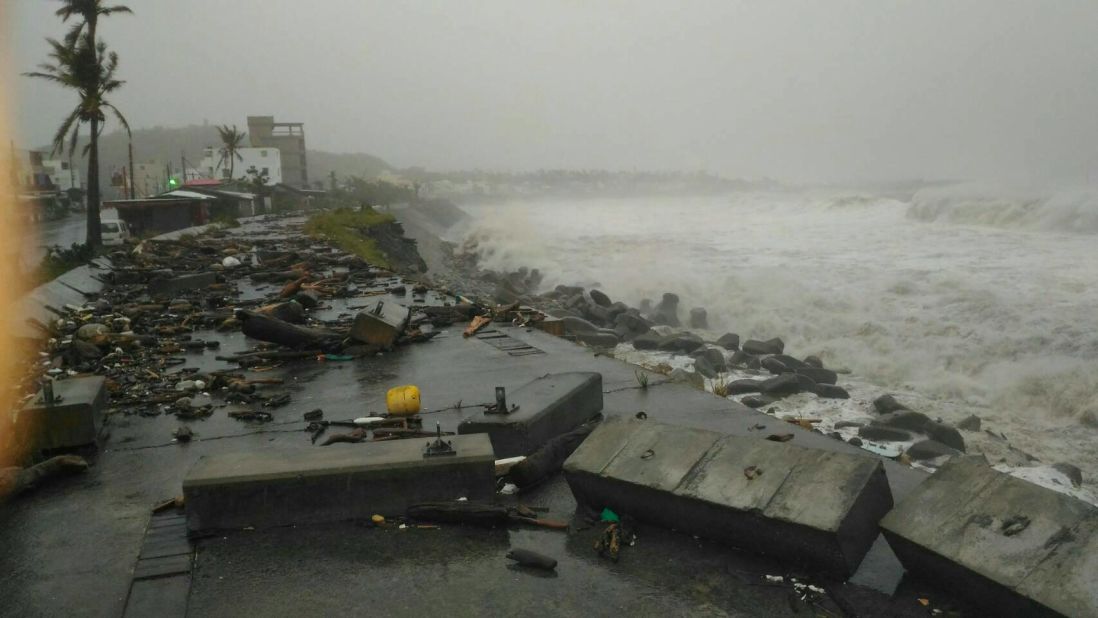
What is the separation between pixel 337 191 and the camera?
251 ft

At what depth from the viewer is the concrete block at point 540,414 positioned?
5.62 meters

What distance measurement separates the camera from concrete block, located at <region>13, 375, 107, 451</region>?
19.7 feet

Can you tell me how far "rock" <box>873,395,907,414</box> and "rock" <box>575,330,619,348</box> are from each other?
5.69m

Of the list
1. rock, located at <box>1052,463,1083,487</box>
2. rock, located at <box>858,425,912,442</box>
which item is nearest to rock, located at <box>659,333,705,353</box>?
rock, located at <box>858,425,912,442</box>

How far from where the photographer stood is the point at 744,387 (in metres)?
12.5

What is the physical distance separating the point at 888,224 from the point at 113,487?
129 feet

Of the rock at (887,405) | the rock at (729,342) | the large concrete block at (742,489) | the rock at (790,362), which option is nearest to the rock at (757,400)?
the rock at (887,405)

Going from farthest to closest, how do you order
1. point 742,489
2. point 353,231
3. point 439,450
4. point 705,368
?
point 353,231 → point 705,368 → point 439,450 → point 742,489

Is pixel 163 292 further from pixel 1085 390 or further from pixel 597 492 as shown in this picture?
pixel 1085 390

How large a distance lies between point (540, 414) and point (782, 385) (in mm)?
7601

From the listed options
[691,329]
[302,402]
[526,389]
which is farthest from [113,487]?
[691,329]

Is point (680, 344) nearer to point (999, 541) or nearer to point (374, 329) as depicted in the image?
point (374, 329)

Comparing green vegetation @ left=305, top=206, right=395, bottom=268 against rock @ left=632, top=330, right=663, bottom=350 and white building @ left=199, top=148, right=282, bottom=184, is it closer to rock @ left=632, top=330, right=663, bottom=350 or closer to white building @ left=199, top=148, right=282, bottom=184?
rock @ left=632, top=330, right=663, bottom=350


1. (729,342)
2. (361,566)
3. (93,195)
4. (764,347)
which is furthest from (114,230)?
(361,566)
